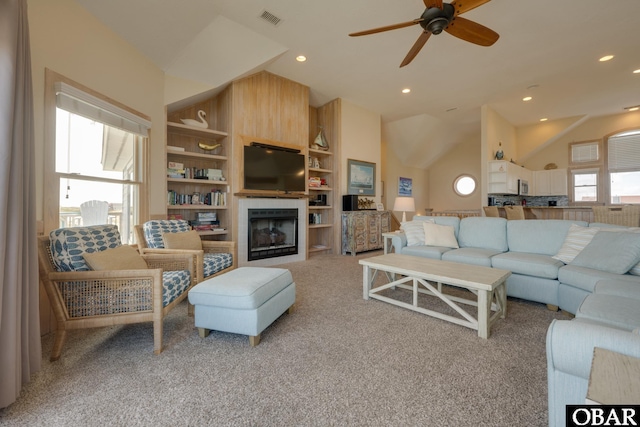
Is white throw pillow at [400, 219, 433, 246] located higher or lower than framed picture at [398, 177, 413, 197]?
lower

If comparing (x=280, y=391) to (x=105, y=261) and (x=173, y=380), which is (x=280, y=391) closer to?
(x=173, y=380)

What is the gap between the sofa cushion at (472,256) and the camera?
9.30ft

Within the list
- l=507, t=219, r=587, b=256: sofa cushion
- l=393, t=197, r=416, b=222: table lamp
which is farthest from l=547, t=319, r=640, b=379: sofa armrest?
l=393, t=197, r=416, b=222: table lamp

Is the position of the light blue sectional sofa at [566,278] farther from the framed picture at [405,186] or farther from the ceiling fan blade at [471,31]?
the framed picture at [405,186]

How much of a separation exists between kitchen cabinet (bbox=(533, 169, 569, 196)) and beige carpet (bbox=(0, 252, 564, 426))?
685 centimetres

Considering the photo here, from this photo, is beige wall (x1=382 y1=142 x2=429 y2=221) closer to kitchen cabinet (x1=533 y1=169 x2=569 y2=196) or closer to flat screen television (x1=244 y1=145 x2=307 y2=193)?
kitchen cabinet (x1=533 y1=169 x2=569 y2=196)

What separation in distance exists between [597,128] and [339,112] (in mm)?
6908

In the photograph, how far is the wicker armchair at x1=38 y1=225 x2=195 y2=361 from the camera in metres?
1.69

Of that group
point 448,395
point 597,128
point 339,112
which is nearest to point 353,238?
point 339,112

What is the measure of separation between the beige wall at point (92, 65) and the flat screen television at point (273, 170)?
1166mm

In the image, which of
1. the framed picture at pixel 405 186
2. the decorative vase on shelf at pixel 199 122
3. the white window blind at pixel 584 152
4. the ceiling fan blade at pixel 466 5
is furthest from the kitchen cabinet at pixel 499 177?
the decorative vase on shelf at pixel 199 122

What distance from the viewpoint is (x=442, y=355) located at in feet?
5.65

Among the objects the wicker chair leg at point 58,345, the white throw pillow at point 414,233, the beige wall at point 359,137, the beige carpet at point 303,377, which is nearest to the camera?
the beige carpet at point 303,377

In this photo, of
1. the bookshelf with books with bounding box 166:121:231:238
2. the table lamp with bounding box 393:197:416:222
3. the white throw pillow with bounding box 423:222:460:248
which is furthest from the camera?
the table lamp with bounding box 393:197:416:222
